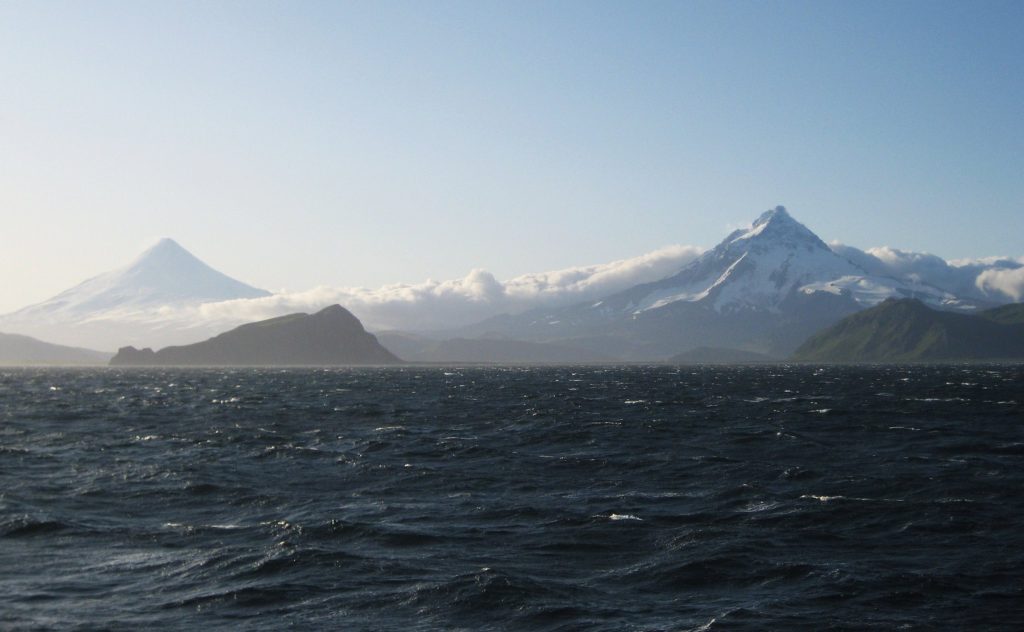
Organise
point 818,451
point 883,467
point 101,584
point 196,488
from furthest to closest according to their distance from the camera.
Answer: point 818,451, point 883,467, point 196,488, point 101,584

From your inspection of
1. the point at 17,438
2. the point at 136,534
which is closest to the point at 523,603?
the point at 136,534

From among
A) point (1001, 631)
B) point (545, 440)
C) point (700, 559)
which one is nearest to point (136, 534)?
point (700, 559)

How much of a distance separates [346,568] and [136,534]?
9961 mm

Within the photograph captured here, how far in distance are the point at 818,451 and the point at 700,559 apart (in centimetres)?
3116

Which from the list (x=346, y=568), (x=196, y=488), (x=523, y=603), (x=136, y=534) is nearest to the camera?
(x=523, y=603)

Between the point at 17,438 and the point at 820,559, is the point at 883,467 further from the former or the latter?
the point at 17,438

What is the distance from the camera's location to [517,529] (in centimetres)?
3556

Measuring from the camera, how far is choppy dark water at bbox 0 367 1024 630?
24.9 metres

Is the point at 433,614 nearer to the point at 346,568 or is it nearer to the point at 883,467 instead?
the point at 346,568

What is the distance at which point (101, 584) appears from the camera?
27.2m

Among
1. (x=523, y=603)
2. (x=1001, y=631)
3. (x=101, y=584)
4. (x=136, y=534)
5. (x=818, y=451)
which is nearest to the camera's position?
(x=1001, y=631)

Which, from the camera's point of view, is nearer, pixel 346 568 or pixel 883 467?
pixel 346 568

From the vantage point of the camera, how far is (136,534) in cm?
3466

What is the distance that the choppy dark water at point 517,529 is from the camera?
81.6 feet
